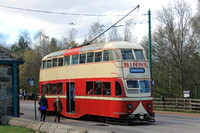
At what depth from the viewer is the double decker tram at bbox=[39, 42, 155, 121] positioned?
18.8 meters

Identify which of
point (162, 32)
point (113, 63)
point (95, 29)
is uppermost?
point (95, 29)

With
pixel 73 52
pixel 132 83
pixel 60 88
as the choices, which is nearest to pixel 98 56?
pixel 132 83

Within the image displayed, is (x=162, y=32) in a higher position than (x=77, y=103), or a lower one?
higher

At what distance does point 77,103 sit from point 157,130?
709 cm

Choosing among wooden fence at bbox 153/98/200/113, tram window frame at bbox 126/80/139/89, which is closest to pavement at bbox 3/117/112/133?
tram window frame at bbox 126/80/139/89

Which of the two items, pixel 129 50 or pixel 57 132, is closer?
pixel 57 132

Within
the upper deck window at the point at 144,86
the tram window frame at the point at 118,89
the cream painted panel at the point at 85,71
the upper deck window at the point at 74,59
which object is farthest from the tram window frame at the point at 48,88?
the upper deck window at the point at 144,86

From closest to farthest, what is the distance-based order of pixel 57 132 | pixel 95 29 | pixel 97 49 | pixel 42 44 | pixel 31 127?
pixel 57 132 < pixel 31 127 < pixel 97 49 < pixel 95 29 < pixel 42 44

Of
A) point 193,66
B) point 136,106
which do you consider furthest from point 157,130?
point 193,66

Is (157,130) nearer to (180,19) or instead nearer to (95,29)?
(180,19)

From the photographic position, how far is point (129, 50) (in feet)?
64.8

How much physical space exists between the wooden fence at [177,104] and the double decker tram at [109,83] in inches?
441

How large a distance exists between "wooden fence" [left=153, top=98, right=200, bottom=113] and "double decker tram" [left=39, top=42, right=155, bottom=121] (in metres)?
11.2

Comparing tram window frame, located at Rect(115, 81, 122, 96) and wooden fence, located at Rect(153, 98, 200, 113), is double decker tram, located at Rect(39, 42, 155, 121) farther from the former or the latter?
wooden fence, located at Rect(153, 98, 200, 113)
